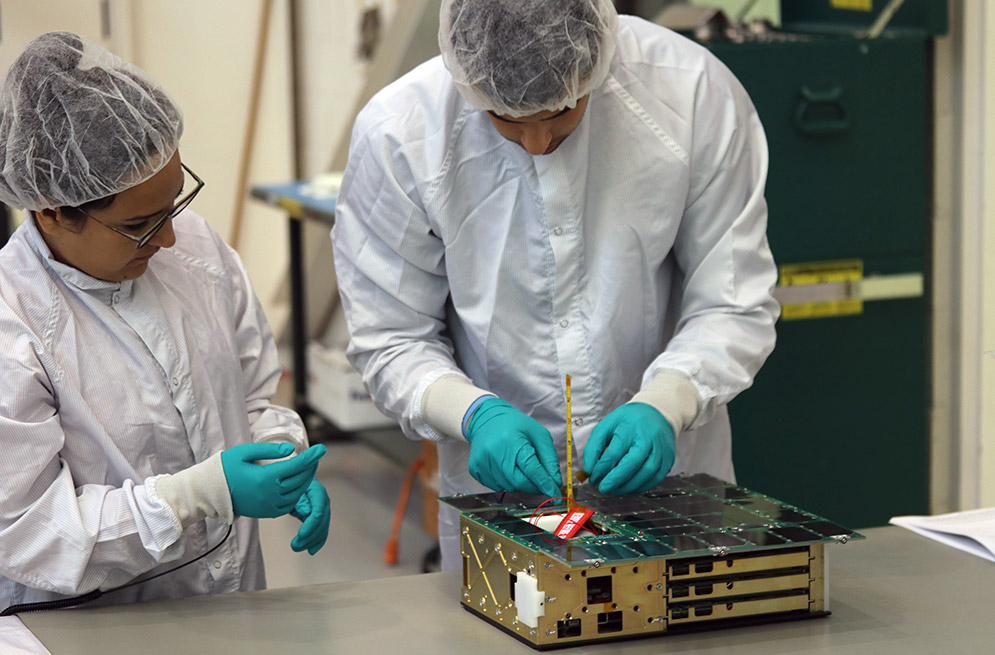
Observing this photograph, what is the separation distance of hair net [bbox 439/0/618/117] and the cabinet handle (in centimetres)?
107

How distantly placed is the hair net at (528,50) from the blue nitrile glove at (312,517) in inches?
20.8

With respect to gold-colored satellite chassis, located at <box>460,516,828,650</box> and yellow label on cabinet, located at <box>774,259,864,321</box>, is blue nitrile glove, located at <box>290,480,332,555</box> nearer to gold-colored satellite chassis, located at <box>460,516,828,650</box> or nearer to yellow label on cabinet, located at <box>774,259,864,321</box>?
gold-colored satellite chassis, located at <box>460,516,828,650</box>

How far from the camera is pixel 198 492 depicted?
4.37ft

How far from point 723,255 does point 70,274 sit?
83 cm

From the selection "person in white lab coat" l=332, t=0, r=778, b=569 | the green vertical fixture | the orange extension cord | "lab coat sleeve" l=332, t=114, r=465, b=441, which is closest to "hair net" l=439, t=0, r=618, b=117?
"person in white lab coat" l=332, t=0, r=778, b=569

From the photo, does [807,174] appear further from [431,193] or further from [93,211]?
[93,211]

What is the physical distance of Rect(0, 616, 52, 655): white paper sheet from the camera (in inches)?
46.9

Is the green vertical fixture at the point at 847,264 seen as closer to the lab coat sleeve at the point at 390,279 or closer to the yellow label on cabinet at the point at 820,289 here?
the yellow label on cabinet at the point at 820,289

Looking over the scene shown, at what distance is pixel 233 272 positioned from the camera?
1608 millimetres

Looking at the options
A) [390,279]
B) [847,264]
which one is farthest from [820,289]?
[390,279]

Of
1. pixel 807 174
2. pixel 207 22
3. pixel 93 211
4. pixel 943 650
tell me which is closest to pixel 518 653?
pixel 943 650

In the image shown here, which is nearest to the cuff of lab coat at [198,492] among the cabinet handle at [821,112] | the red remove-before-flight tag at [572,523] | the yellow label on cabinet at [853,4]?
the red remove-before-flight tag at [572,523]

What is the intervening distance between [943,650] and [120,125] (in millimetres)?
1024

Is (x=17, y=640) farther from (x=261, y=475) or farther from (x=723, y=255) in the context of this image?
(x=723, y=255)
